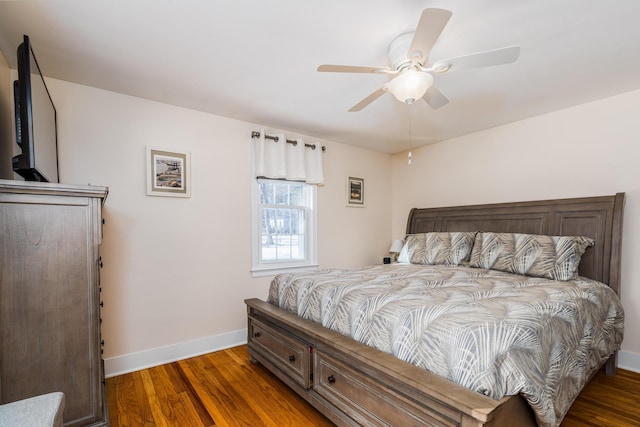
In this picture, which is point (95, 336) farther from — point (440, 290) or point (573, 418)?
point (573, 418)

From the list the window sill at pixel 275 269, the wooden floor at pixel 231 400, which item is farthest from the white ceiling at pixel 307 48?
the wooden floor at pixel 231 400

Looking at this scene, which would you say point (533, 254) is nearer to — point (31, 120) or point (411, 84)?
point (411, 84)

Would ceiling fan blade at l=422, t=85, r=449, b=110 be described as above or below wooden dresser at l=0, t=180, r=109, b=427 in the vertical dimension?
above

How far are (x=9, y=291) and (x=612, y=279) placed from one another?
4.26m

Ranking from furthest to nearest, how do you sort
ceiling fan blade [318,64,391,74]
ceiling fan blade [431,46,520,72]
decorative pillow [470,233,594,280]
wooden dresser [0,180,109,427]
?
decorative pillow [470,233,594,280], ceiling fan blade [318,64,391,74], ceiling fan blade [431,46,520,72], wooden dresser [0,180,109,427]

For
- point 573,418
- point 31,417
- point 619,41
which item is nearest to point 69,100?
point 31,417

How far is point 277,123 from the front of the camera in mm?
3506

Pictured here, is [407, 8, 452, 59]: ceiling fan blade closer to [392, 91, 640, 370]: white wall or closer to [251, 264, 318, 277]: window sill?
[392, 91, 640, 370]: white wall

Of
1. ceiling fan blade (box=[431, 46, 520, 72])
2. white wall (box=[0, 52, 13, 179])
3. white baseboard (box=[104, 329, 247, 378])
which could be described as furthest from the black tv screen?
ceiling fan blade (box=[431, 46, 520, 72])

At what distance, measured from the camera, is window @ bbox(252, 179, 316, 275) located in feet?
11.5

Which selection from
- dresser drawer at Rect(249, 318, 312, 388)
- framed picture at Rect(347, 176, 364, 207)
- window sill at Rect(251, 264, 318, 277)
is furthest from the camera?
framed picture at Rect(347, 176, 364, 207)

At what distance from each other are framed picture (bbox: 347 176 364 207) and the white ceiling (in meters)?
1.40

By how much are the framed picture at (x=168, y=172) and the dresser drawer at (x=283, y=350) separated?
146 cm

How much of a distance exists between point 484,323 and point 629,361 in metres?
2.54
